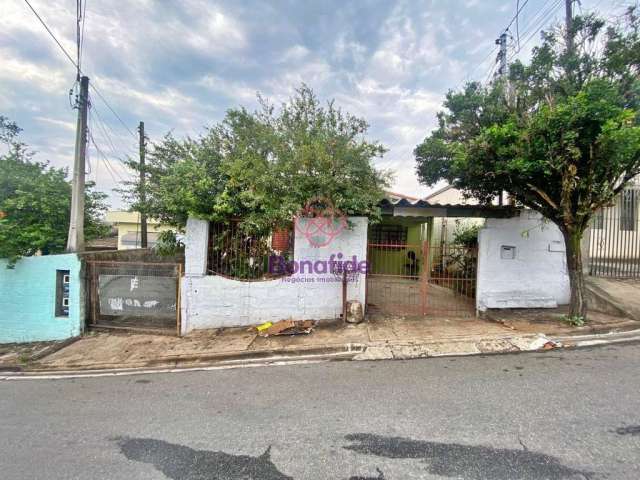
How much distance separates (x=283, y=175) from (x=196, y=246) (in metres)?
2.48

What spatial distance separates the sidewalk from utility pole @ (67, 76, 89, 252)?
2.47m

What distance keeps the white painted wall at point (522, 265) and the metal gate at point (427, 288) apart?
0.48 metres

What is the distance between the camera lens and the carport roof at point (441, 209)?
670 centimetres

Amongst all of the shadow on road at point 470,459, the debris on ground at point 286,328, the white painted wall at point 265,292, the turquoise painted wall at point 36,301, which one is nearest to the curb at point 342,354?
the debris on ground at point 286,328

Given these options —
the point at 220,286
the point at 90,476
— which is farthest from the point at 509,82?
the point at 90,476

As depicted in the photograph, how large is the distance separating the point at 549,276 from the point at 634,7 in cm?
570

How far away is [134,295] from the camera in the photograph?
670 centimetres

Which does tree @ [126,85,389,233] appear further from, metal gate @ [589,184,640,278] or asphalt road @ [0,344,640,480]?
metal gate @ [589,184,640,278]

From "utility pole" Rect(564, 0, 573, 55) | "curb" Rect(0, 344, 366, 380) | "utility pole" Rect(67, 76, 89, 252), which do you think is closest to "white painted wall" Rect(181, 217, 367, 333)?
"curb" Rect(0, 344, 366, 380)

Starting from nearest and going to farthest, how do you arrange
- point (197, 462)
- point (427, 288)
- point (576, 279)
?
1. point (197, 462)
2. point (576, 279)
3. point (427, 288)

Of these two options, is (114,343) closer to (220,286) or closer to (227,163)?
(220,286)

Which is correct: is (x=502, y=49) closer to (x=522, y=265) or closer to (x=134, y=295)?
(x=522, y=265)

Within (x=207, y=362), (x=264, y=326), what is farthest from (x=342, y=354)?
(x=207, y=362)

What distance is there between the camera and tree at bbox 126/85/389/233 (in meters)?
5.68
